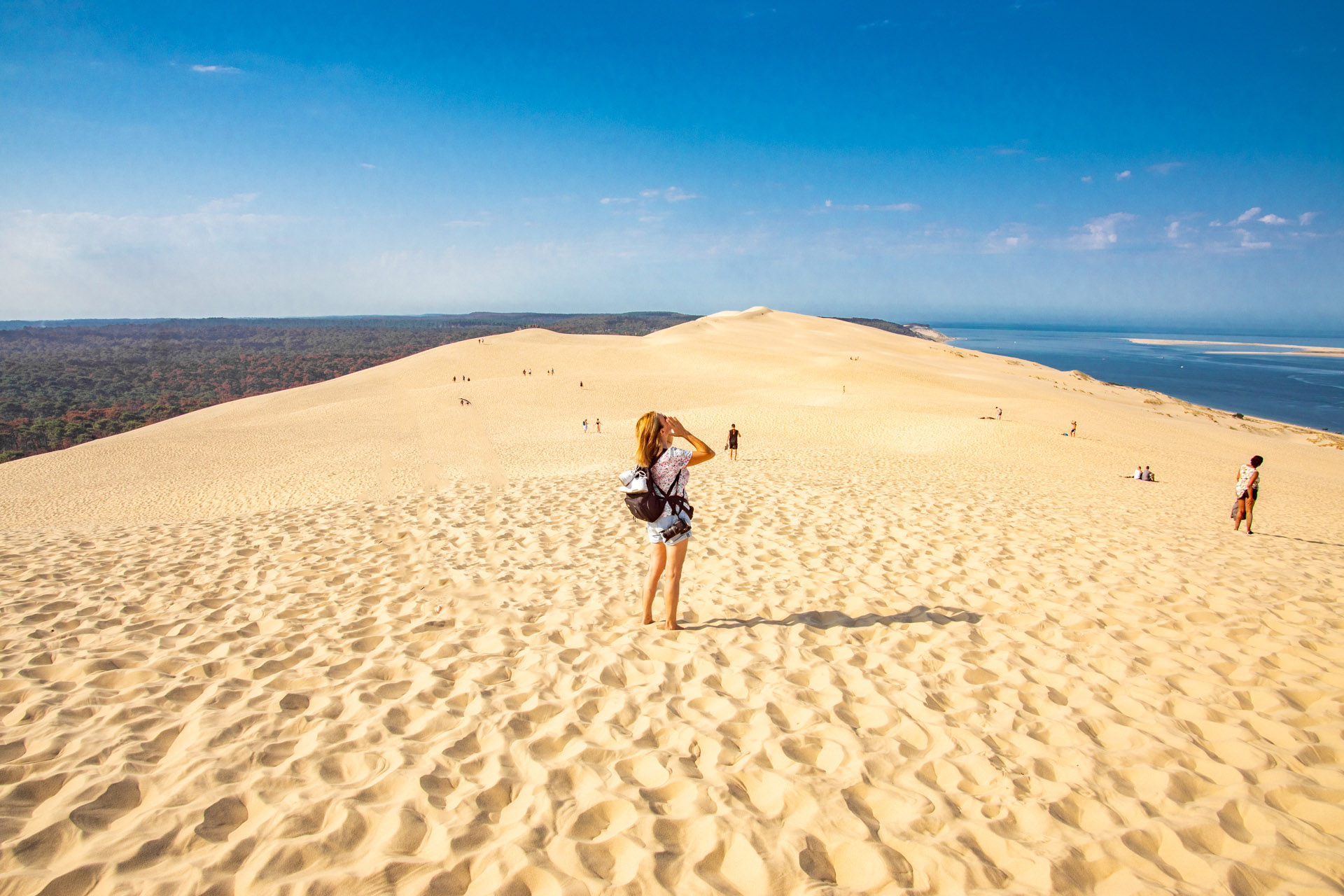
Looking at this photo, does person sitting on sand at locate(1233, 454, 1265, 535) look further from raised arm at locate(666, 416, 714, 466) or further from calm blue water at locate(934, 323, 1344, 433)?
calm blue water at locate(934, 323, 1344, 433)

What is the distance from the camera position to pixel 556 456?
2064 centimetres

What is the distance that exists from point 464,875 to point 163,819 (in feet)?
5.25

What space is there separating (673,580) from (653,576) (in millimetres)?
247

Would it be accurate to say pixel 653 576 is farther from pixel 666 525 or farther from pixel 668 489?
pixel 668 489

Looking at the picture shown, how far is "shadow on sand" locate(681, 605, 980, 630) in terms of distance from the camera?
5.70 m

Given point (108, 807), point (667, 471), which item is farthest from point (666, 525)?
point (108, 807)

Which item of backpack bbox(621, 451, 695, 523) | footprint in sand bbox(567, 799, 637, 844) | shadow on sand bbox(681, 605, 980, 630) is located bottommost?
shadow on sand bbox(681, 605, 980, 630)

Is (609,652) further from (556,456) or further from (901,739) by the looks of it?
(556,456)

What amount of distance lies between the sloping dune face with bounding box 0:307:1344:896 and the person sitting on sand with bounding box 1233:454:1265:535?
30.3 inches

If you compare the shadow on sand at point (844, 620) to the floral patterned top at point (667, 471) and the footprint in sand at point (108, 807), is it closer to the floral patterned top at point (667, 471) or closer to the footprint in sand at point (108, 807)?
the floral patterned top at point (667, 471)

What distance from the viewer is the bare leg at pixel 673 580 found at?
5.23m

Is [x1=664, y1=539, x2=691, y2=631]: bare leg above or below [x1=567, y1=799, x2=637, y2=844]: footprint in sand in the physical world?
above

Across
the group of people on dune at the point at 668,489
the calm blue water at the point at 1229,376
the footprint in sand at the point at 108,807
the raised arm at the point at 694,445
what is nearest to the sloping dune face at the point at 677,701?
the footprint in sand at the point at 108,807

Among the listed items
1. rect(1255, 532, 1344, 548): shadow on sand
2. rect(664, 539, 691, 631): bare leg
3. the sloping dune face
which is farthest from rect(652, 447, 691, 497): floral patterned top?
rect(1255, 532, 1344, 548): shadow on sand
